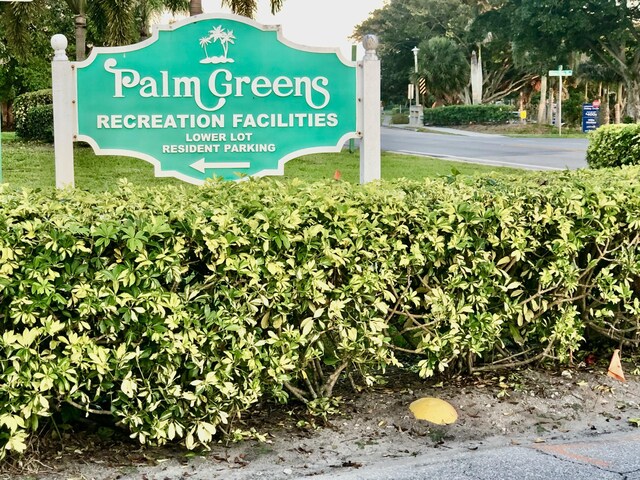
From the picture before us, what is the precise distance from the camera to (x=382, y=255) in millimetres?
3939

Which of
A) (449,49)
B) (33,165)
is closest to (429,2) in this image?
(449,49)

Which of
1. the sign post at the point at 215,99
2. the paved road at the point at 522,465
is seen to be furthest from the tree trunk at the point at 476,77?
the paved road at the point at 522,465

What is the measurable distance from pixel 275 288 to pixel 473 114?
47.8m

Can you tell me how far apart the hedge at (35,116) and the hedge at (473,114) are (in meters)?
30.8

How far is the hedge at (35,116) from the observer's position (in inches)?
837

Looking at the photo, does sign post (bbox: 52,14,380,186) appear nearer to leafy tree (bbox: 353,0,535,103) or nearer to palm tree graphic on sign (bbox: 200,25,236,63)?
palm tree graphic on sign (bbox: 200,25,236,63)

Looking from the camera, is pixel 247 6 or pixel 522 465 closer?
pixel 522 465

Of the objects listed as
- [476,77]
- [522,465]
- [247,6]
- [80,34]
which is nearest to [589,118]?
[247,6]

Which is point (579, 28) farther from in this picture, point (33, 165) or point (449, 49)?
point (33, 165)

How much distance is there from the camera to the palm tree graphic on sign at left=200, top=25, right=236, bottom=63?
19.0 ft

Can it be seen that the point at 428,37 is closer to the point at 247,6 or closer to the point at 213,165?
the point at 247,6

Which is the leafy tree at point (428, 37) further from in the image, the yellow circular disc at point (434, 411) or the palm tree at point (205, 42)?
the yellow circular disc at point (434, 411)

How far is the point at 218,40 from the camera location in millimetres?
5812

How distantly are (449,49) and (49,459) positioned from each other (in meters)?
60.3
